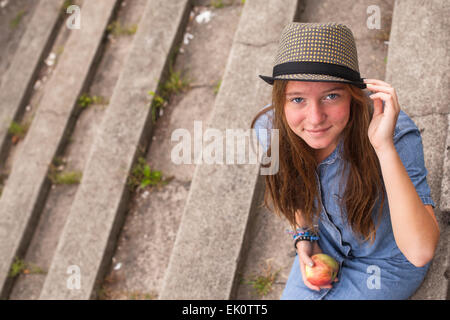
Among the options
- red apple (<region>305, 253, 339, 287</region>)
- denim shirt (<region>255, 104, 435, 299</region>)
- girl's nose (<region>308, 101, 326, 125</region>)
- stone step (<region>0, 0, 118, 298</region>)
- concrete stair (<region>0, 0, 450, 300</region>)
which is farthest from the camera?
stone step (<region>0, 0, 118, 298</region>)

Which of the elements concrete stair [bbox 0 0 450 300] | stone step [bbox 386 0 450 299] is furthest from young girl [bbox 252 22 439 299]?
concrete stair [bbox 0 0 450 300]

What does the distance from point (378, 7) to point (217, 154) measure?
5.91 feet

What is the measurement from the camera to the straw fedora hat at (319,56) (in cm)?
153

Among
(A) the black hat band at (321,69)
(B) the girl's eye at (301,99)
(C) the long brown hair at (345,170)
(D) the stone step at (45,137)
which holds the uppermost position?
(A) the black hat band at (321,69)

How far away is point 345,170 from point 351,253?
0.58 metres

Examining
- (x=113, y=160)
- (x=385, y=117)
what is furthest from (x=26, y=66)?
(x=385, y=117)

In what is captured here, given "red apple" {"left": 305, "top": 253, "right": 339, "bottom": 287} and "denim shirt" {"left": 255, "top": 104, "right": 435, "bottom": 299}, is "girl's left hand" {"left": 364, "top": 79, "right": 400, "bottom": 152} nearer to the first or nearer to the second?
"denim shirt" {"left": 255, "top": 104, "right": 435, "bottom": 299}

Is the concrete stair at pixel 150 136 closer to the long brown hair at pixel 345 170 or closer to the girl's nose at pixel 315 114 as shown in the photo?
the long brown hair at pixel 345 170

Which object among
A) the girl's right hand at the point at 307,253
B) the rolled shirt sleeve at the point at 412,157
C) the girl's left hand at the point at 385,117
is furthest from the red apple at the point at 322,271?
the girl's left hand at the point at 385,117

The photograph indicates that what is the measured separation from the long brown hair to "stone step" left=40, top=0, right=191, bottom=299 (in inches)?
64.5

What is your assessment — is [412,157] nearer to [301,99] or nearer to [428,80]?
[301,99]

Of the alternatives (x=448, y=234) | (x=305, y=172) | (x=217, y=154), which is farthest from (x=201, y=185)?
(x=448, y=234)

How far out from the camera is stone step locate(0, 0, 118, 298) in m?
3.62

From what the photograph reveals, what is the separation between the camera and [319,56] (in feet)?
5.05
